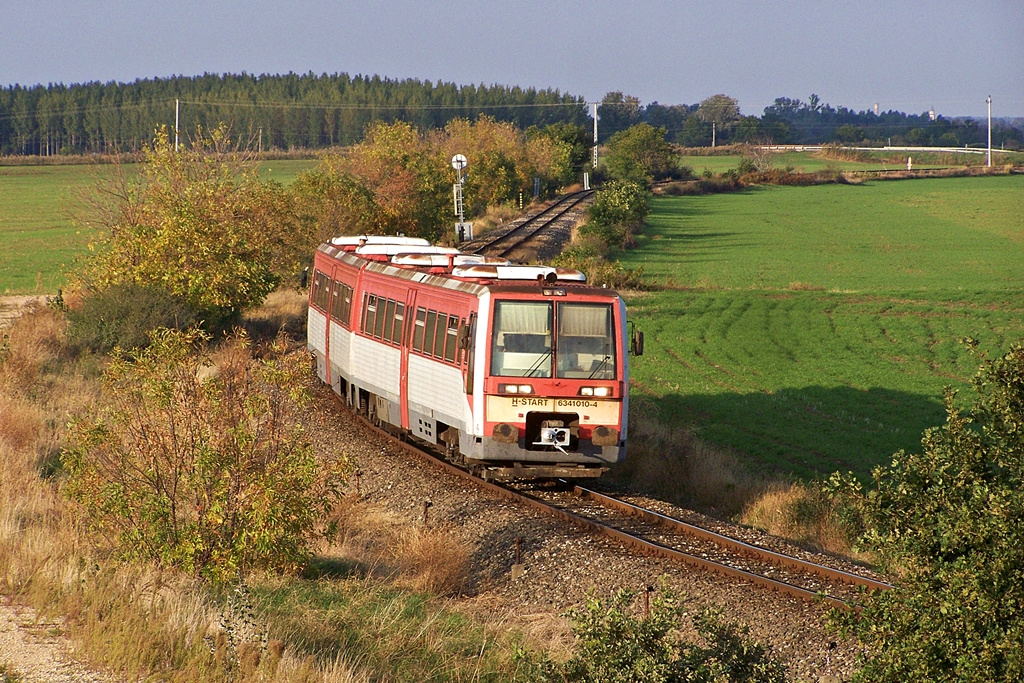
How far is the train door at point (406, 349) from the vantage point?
17.7m

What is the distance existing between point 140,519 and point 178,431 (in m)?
1.12

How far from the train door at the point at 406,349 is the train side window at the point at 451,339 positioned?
1507mm

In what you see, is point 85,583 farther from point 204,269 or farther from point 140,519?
point 204,269

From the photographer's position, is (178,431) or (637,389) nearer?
(178,431)

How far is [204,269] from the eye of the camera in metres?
27.4

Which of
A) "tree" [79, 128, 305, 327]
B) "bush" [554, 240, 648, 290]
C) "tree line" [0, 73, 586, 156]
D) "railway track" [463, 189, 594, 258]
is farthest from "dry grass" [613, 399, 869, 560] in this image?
"tree line" [0, 73, 586, 156]

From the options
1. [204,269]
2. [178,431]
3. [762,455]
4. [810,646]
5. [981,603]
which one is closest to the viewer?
[981,603]

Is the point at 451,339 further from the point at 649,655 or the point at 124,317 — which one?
the point at 124,317

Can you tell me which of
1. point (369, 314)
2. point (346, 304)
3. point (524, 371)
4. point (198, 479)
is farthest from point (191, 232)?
point (198, 479)

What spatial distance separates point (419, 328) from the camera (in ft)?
57.1

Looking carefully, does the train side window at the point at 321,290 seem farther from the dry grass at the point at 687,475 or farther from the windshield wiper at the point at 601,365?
the windshield wiper at the point at 601,365

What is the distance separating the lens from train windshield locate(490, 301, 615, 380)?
50.0 ft

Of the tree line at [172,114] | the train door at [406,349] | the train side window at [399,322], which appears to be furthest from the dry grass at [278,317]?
the tree line at [172,114]

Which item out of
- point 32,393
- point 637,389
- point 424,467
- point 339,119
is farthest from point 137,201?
point 339,119
